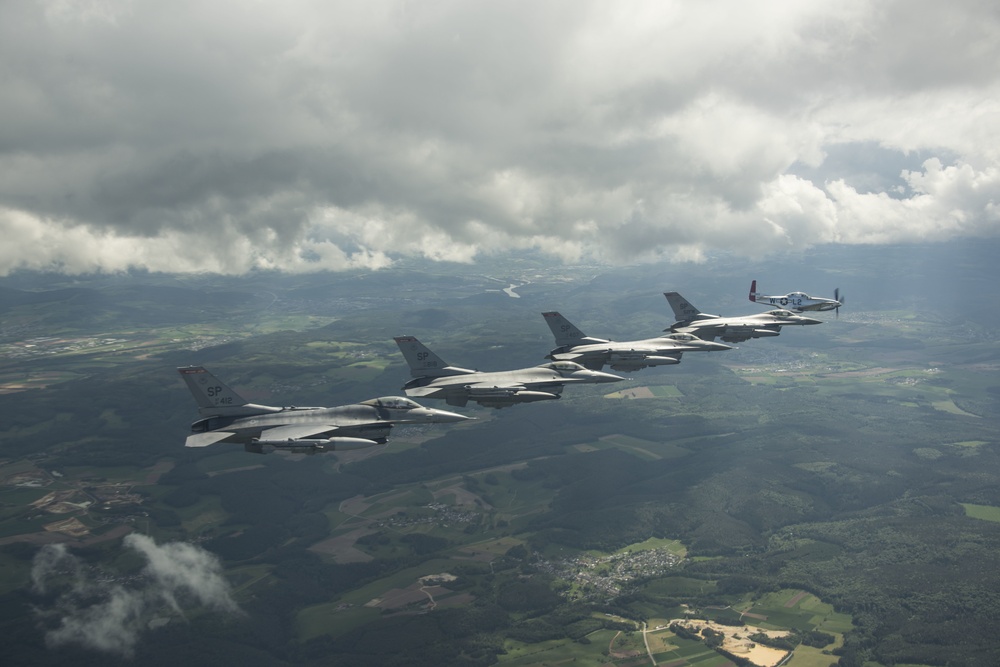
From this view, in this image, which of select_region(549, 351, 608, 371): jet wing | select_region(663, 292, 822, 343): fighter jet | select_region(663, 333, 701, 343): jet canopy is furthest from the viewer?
select_region(663, 292, 822, 343): fighter jet

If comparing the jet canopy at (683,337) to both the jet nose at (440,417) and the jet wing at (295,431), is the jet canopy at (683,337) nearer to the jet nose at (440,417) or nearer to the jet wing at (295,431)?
the jet nose at (440,417)

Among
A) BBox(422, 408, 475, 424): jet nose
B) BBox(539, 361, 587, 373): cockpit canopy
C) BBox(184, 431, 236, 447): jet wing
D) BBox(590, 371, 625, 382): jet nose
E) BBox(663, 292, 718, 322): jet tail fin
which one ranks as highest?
BBox(663, 292, 718, 322): jet tail fin

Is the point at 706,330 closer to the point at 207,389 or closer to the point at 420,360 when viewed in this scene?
the point at 420,360

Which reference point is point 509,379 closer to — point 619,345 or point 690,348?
point 619,345

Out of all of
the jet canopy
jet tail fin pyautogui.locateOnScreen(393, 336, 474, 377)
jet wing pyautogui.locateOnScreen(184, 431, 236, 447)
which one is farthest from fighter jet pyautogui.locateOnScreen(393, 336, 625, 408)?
jet wing pyautogui.locateOnScreen(184, 431, 236, 447)

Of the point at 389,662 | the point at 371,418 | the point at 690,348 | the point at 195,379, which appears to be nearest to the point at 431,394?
the point at 371,418

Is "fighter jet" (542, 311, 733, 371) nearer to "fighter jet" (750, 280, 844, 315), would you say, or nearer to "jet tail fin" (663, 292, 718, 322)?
"jet tail fin" (663, 292, 718, 322)

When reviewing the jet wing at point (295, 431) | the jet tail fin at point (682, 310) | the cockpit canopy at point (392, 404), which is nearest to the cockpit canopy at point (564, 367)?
the cockpit canopy at point (392, 404)
